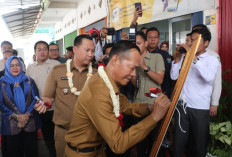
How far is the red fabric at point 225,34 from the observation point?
3.33 metres

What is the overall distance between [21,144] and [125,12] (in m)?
4.59

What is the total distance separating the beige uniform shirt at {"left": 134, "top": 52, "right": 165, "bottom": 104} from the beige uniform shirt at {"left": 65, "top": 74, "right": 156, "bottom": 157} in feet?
3.86

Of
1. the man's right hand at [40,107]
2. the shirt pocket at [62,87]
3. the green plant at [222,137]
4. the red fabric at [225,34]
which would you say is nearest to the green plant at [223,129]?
the green plant at [222,137]

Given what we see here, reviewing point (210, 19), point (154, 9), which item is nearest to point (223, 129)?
point (210, 19)

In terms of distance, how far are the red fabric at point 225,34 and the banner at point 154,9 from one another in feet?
0.67

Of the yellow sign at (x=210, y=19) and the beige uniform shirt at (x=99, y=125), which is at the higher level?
the yellow sign at (x=210, y=19)

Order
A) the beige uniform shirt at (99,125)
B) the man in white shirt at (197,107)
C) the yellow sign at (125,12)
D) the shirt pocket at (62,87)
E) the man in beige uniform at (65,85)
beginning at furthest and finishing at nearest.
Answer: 1. the yellow sign at (125,12)
2. the man in white shirt at (197,107)
3. the shirt pocket at (62,87)
4. the man in beige uniform at (65,85)
5. the beige uniform shirt at (99,125)

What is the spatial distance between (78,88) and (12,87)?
3.43 ft

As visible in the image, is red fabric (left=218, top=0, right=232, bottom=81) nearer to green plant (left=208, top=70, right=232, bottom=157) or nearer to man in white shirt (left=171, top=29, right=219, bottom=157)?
green plant (left=208, top=70, right=232, bottom=157)

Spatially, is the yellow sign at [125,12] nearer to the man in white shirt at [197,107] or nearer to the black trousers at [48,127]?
the man in white shirt at [197,107]

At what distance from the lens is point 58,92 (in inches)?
94.4

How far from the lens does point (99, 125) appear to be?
51.4 inches

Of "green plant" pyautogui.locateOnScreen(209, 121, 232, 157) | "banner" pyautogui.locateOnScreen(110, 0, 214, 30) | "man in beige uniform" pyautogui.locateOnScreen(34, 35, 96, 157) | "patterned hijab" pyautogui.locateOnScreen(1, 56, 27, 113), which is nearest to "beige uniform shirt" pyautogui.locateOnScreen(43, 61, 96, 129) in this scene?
"man in beige uniform" pyautogui.locateOnScreen(34, 35, 96, 157)

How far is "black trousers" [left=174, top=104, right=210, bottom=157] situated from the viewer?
2570 millimetres
